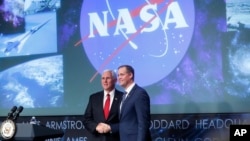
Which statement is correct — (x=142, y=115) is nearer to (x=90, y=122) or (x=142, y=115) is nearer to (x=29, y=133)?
(x=90, y=122)

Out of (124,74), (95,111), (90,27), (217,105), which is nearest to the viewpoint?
(124,74)

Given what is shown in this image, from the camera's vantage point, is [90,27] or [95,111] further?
[90,27]

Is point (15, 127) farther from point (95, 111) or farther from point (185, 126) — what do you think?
point (185, 126)

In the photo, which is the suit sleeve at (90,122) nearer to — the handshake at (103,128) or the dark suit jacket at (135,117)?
the handshake at (103,128)

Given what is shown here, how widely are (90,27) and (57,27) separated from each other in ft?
1.47

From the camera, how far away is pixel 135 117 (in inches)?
151

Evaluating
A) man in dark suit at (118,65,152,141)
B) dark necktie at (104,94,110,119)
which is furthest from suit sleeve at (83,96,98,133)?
man in dark suit at (118,65,152,141)

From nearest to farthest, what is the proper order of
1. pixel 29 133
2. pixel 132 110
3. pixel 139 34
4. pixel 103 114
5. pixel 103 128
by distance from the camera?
pixel 29 133 < pixel 132 110 < pixel 103 128 < pixel 103 114 < pixel 139 34

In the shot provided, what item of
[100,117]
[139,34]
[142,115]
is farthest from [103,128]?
[139,34]

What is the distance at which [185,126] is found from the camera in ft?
15.4

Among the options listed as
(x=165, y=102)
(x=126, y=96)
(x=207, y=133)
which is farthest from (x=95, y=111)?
(x=207, y=133)

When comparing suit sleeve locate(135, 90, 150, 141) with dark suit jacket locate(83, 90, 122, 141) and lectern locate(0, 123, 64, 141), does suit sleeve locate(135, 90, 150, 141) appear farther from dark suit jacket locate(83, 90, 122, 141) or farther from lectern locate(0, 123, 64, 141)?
lectern locate(0, 123, 64, 141)

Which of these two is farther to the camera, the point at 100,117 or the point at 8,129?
the point at 100,117

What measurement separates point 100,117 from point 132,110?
1.61 ft
